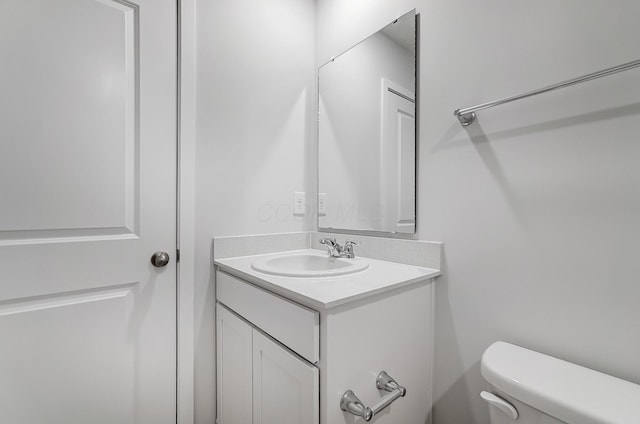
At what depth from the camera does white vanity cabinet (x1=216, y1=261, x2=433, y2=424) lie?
0.76m

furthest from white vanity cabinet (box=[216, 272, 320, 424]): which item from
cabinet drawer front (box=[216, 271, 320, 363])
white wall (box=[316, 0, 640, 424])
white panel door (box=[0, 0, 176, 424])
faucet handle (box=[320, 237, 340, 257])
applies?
white wall (box=[316, 0, 640, 424])

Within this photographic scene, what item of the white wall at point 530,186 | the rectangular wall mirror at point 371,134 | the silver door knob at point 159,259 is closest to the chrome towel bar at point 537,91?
the white wall at point 530,186

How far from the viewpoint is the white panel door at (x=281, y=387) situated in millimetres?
765

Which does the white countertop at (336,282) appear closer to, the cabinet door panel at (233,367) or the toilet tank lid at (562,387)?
the cabinet door panel at (233,367)

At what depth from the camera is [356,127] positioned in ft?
4.72

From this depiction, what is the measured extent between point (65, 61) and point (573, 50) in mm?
1563

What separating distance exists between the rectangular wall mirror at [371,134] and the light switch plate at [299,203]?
0.09m

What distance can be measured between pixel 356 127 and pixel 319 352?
1.06 meters

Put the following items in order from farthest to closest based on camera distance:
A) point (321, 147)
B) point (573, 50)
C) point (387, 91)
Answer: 1. point (321, 147)
2. point (387, 91)
3. point (573, 50)

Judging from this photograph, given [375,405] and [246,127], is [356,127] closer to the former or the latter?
[246,127]

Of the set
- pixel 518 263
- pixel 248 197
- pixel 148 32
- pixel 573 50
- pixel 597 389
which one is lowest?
pixel 597 389

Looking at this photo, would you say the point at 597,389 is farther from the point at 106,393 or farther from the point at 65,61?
the point at 65,61

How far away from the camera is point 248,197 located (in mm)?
1385

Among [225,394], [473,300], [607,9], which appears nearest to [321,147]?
[473,300]
